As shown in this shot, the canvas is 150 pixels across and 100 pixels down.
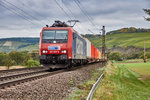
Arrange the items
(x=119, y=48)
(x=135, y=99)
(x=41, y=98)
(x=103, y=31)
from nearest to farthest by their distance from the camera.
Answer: (x=41, y=98) < (x=135, y=99) < (x=103, y=31) < (x=119, y=48)

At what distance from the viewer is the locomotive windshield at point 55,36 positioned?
61.0ft

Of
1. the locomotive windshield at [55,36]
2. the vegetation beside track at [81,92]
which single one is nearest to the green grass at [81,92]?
the vegetation beside track at [81,92]

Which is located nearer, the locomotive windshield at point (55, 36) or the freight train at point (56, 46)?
the freight train at point (56, 46)

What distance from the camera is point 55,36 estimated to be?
740 inches

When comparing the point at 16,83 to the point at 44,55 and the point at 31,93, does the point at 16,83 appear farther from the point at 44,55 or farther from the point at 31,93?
the point at 44,55

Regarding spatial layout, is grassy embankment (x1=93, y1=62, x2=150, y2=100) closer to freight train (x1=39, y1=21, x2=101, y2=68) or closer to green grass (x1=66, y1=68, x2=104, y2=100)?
green grass (x1=66, y1=68, x2=104, y2=100)

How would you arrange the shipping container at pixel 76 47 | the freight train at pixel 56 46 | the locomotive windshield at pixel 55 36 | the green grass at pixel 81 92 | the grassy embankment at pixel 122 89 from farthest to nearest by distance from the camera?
the shipping container at pixel 76 47, the locomotive windshield at pixel 55 36, the freight train at pixel 56 46, the grassy embankment at pixel 122 89, the green grass at pixel 81 92

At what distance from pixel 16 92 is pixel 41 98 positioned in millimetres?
1176

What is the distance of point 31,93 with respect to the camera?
770 centimetres

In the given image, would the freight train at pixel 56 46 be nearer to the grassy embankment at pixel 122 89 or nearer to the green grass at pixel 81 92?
the grassy embankment at pixel 122 89

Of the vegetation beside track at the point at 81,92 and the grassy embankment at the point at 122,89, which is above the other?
the vegetation beside track at the point at 81,92

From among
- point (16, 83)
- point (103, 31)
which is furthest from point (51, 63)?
point (103, 31)

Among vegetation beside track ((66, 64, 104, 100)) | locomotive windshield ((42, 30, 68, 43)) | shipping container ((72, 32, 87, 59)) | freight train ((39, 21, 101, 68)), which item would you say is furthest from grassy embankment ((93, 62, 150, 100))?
locomotive windshield ((42, 30, 68, 43))

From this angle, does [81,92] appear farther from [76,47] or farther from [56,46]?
[76,47]
